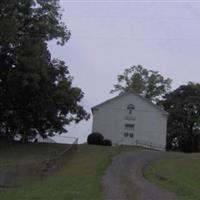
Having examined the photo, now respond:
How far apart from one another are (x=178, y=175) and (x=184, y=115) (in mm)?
55145

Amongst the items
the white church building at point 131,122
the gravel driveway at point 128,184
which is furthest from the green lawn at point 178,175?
the white church building at point 131,122

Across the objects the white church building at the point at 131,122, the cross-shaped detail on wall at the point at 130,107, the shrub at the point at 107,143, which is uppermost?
the cross-shaped detail on wall at the point at 130,107

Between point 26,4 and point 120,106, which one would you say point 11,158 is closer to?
point 26,4

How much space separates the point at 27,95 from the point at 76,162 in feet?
45.7

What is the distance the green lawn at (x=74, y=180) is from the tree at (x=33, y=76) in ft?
13.0

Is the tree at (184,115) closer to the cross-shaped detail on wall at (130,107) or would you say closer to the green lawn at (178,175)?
the cross-shaped detail on wall at (130,107)

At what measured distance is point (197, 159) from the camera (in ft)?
138

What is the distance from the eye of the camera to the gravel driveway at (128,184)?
795 inches

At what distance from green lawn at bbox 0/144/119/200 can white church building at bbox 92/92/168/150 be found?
13078 millimetres

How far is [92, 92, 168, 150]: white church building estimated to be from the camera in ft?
218

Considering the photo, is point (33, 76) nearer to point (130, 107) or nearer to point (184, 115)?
point (130, 107)

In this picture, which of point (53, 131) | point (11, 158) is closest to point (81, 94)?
point (53, 131)

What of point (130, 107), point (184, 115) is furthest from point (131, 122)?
point (184, 115)

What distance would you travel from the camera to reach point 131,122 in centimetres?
6706
